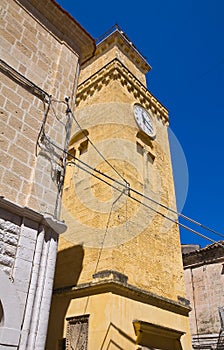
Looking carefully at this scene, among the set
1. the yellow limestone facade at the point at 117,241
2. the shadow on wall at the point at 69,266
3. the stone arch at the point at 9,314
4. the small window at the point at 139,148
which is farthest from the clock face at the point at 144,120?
the stone arch at the point at 9,314

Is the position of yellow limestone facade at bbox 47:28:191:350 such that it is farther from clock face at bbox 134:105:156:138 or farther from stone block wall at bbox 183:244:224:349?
stone block wall at bbox 183:244:224:349

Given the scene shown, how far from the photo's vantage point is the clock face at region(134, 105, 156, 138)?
1117 centimetres

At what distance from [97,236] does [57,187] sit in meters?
3.08

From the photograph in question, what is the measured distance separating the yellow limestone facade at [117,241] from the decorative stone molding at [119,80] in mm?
41

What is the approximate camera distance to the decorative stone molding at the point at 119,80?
11258 millimetres

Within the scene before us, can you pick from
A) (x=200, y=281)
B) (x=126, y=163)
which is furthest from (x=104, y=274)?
(x=200, y=281)

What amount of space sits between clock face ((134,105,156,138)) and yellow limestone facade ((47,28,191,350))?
19 cm

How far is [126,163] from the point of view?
9.11 meters

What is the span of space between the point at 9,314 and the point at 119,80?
9163 millimetres

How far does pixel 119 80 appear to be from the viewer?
Result: 11109mm

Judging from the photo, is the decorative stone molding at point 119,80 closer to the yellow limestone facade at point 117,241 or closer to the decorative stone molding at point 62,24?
the yellow limestone facade at point 117,241

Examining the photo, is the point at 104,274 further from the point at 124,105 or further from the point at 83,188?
the point at 124,105

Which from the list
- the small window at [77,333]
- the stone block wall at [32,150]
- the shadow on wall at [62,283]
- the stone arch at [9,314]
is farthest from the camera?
the shadow on wall at [62,283]

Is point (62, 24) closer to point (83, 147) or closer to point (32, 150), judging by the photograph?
point (32, 150)
